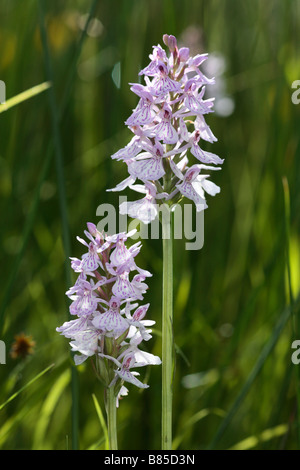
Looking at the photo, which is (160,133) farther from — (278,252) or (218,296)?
(218,296)

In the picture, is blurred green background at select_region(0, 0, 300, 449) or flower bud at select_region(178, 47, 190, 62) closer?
flower bud at select_region(178, 47, 190, 62)

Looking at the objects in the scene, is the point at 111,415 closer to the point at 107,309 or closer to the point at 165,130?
the point at 107,309

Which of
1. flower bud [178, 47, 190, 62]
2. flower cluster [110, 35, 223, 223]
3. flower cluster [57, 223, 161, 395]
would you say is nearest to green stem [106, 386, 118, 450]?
flower cluster [57, 223, 161, 395]

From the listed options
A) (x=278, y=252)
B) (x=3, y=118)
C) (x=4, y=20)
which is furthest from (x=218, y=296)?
(x=4, y=20)

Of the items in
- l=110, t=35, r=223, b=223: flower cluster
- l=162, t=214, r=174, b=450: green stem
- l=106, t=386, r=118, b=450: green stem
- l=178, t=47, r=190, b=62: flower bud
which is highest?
l=178, t=47, r=190, b=62: flower bud

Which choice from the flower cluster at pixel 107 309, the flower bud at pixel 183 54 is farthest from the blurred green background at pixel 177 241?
the flower bud at pixel 183 54

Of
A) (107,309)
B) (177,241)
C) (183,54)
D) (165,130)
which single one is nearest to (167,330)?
(107,309)

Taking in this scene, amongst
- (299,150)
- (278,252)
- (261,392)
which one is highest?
(299,150)

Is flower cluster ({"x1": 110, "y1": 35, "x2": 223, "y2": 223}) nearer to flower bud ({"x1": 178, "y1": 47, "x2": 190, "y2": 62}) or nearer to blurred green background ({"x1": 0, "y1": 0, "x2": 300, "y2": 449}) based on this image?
flower bud ({"x1": 178, "y1": 47, "x2": 190, "y2": 62})
